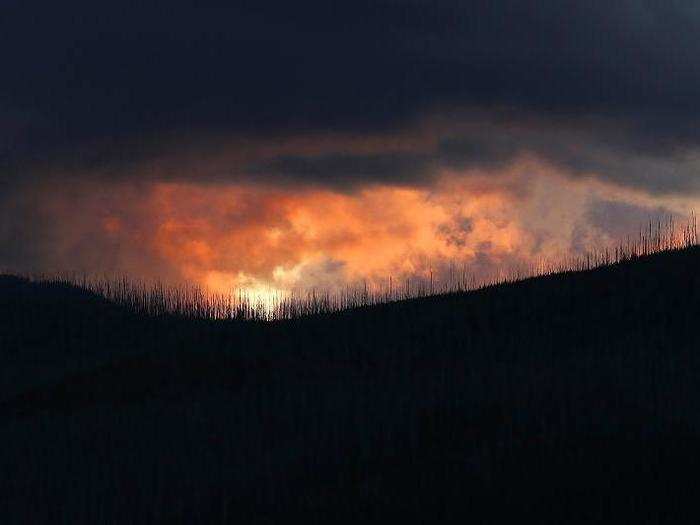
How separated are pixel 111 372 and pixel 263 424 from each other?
9.17 metres

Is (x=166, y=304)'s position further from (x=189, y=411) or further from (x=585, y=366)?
(x=585, y=366)

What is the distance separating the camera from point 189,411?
17891mm

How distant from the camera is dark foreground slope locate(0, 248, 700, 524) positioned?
11133mm

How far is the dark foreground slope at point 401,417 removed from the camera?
36.5 ft

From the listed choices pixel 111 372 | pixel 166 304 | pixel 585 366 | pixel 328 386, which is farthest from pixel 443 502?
pixel 166 304

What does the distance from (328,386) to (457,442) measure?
6.73 meters

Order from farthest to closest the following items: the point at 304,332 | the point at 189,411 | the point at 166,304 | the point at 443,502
→ the point at 166,304, the point at 304,332, the point at 189,411, the point at 443,502

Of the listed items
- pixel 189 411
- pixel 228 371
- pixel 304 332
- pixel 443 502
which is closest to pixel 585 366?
pixel 443 502

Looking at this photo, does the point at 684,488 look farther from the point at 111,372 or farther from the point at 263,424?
the point at 111,372

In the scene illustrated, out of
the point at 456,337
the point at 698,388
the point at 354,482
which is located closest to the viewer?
the point at 354,482

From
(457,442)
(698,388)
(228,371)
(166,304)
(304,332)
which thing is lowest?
(457,442)

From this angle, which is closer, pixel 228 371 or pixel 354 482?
pixel 354 482

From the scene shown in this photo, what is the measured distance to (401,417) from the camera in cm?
1385

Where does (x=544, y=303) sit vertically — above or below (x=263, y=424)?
above
